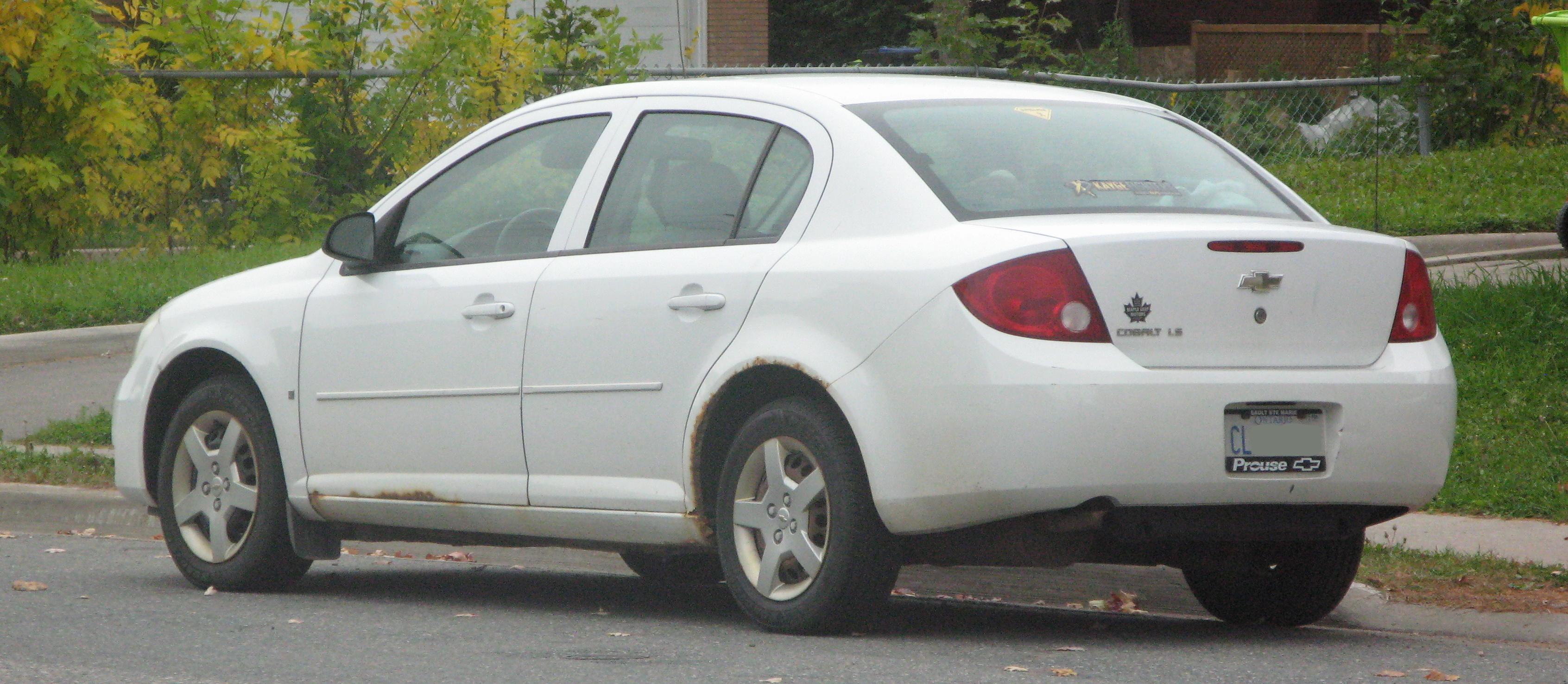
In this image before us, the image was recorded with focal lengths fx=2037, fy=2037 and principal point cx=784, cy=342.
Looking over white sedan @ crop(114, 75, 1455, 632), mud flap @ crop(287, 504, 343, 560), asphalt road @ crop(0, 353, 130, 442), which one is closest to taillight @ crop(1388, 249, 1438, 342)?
white sedan @ crop(114, 75, 1455, 632)

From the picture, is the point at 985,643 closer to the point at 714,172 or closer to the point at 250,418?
the point at 714,172

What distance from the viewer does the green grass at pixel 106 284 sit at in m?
12.6

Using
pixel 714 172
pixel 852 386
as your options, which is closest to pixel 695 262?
pixel 714 172

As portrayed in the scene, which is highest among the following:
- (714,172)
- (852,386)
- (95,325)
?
(714,172)

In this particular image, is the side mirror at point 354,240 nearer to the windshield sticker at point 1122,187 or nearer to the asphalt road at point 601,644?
the asphalt road at point 601,644

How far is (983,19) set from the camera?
15555 mm

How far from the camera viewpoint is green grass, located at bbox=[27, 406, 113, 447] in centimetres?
938

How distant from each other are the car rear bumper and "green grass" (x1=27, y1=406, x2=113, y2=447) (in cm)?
551

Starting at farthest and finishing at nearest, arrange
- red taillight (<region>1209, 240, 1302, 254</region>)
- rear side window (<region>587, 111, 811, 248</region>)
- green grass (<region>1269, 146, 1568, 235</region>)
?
green grass (<region>1269, 146, 1568, 235</region>) < rear side window (<region>587, 111, 811, 248</region>) < red taillight (<region>1209, 240, 1302, 254</region>)

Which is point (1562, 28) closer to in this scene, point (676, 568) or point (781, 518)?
point (676, 568)

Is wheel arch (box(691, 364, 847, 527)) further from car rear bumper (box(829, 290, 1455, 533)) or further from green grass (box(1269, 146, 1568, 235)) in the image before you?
green grass (box(1269, 146, 1568, 235))

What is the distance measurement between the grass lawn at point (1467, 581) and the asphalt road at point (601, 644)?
0.36 m

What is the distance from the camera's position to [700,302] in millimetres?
5340

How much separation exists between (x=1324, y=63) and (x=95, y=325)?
1418 centimetres
